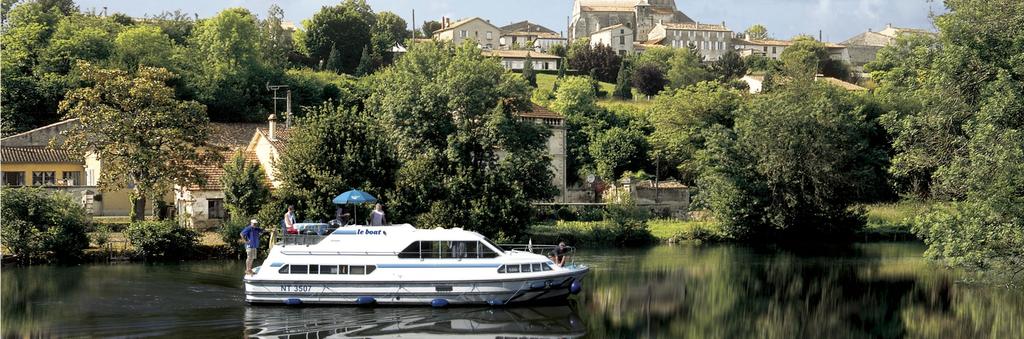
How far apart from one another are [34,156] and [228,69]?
20.6 meters

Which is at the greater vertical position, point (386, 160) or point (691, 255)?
point (386, 160)

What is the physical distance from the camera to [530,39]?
153 metres

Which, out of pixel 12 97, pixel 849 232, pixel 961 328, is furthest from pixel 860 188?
pixel 12 97

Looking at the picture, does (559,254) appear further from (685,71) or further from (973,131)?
(685,71)

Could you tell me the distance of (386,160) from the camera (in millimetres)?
45375

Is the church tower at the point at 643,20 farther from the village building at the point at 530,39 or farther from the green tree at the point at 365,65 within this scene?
the green tree at the point at 365,65

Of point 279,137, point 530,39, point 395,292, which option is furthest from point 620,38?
point 395,292

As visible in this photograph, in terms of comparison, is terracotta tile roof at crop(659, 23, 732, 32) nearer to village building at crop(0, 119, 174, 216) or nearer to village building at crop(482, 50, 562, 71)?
village building at crop(482, 50, 562, 71)

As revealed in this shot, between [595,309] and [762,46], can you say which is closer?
[595,309]

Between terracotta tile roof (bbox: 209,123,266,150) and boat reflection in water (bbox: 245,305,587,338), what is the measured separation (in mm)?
34617

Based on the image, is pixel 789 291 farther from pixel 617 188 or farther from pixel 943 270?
pixel 617 188

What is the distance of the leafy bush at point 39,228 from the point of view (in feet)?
134

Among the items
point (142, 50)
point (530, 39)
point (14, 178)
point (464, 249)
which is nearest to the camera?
point (464, 249)

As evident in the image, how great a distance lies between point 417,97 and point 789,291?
20.7 metres
